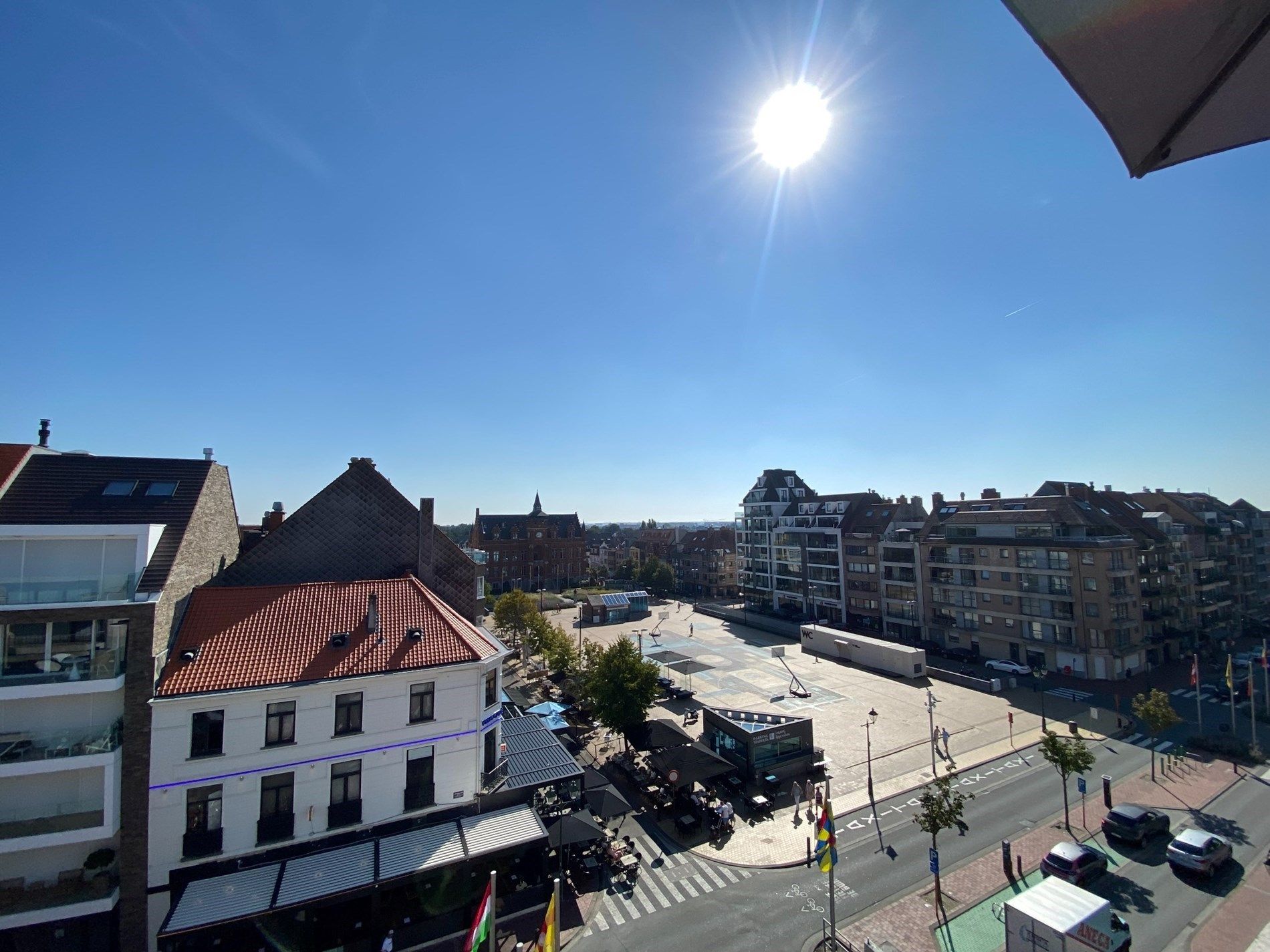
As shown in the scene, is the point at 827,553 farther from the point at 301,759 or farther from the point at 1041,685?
the point at 301,759

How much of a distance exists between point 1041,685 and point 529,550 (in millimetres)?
75490

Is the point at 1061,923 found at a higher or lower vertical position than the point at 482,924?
lower

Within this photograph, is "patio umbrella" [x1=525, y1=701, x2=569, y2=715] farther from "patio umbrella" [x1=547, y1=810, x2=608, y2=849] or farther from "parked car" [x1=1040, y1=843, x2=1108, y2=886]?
"parked car" [x1=1040, y1=843, x2=1108, y2=886]

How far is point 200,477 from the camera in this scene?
2347 centimetres

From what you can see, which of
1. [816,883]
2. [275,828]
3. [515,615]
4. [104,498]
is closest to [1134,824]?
[816,883]

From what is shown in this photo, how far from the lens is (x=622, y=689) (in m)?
30.9

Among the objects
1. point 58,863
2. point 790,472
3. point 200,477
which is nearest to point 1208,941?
point 58,863

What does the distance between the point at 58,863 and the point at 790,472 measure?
76.8m

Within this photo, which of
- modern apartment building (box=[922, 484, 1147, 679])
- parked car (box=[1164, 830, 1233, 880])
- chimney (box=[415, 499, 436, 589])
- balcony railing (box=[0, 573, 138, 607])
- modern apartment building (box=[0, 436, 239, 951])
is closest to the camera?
modern apartment building (box=[0, 436, 239, 951])

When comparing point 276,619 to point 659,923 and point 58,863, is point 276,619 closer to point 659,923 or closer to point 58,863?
point 58,863

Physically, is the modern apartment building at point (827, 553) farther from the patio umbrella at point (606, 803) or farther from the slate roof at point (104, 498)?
the slate roof at point (104, 498)

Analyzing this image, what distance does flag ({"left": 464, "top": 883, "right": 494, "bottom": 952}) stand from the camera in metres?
11.8

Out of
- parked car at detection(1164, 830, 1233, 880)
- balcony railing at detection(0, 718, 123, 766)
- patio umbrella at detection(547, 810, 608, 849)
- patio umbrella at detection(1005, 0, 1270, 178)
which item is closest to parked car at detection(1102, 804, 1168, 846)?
parked car at detection(1164, 830, 1233, 880)

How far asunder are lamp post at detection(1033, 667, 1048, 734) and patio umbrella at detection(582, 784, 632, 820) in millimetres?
28047
